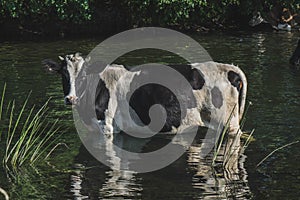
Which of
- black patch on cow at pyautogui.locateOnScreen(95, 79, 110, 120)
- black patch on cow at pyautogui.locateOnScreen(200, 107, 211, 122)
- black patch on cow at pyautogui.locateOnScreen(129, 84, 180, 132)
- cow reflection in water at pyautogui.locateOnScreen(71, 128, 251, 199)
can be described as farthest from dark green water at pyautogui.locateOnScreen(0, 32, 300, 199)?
black patch on cow at pyautogui.locateOnScreen(129, 84, 180, 132)

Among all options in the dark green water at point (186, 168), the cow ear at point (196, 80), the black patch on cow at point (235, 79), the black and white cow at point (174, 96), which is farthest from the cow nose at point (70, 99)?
the black patch on cow at point (235, 79)

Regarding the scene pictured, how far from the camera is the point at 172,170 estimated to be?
10.8 metres

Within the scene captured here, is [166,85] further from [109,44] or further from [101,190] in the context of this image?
[109,44]

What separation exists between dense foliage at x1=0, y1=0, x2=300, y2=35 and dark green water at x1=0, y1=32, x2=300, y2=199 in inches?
303

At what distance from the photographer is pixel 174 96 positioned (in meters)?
12.3

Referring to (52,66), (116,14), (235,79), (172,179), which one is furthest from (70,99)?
(116,14)

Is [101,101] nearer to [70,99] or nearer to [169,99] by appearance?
[70,99]

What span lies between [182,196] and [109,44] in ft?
48.9

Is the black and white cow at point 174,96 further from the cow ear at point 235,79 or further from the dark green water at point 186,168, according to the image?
the dark green water at point 186,168

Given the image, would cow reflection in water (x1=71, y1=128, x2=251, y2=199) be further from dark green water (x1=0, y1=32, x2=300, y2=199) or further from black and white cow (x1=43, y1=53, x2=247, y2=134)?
black and white cow (x1=43, y1=53, x2=247, y2=134)

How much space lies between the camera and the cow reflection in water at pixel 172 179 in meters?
9.62

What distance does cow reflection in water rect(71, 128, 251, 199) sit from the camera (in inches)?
379

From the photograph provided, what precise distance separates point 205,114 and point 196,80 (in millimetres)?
579

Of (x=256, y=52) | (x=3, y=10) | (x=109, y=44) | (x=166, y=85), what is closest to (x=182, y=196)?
(x=166, y=85)
